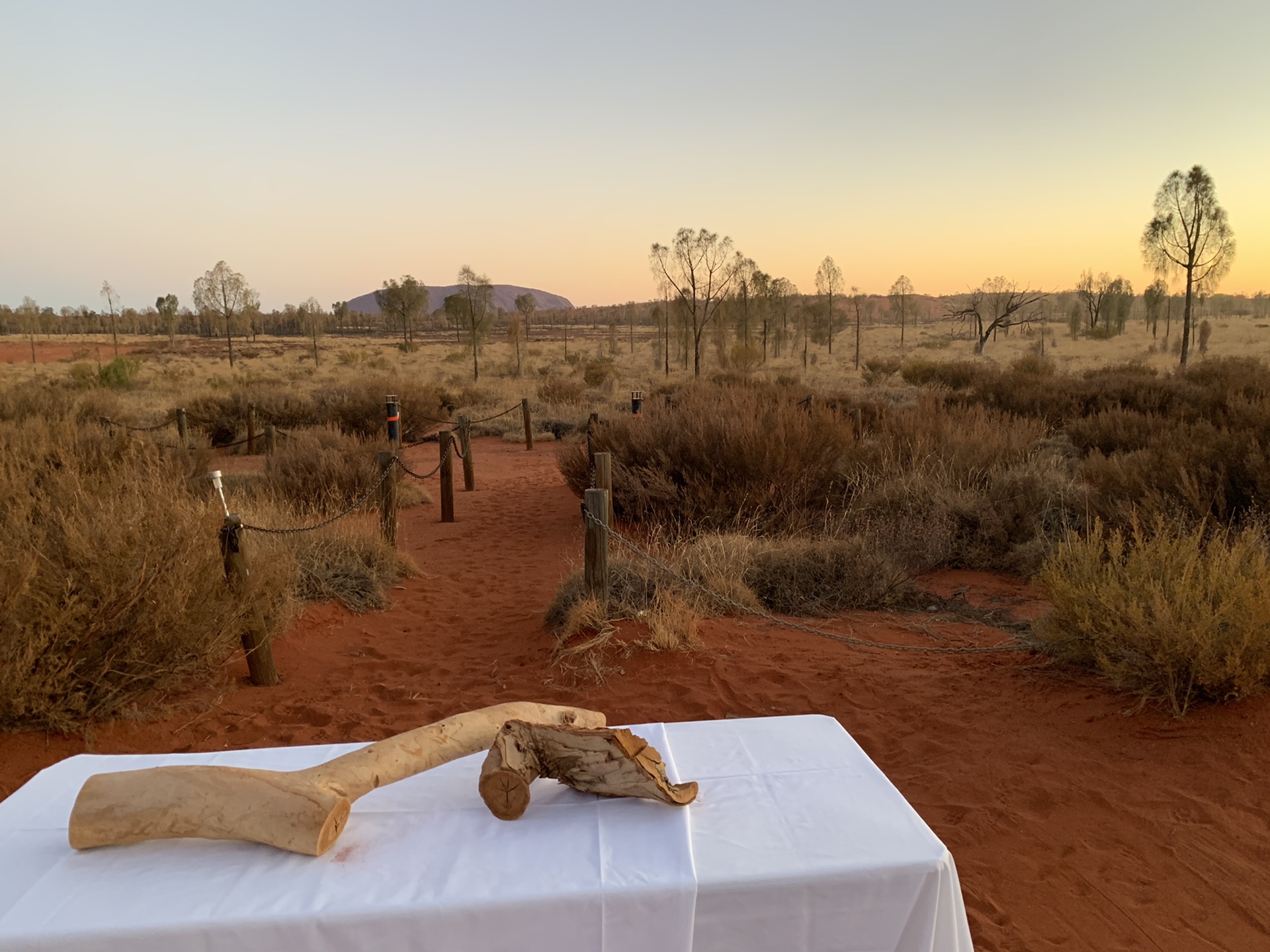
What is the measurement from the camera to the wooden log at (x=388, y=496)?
27.9 ft

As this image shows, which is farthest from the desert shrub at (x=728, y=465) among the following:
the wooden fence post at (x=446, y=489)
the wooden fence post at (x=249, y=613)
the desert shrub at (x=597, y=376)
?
the desert shrub at (x=597, y=376)

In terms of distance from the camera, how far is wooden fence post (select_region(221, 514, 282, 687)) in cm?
486

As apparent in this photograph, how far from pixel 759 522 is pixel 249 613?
17.6ft

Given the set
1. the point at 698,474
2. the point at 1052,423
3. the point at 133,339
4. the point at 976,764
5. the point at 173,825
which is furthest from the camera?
the point at 133,339

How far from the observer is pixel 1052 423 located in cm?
1509

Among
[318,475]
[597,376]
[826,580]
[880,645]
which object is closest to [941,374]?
[597,376]

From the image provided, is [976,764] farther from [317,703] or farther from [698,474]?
[698,474]

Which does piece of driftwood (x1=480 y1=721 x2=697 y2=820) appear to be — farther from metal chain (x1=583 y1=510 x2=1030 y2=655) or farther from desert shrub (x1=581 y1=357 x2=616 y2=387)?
desert shrub (x1=581 y1=357 x2=616 y2=387)

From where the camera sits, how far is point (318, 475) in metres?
10.7

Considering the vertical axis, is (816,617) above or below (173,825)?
below

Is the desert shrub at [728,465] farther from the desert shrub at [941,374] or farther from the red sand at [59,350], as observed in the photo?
the red sand at [59,350]

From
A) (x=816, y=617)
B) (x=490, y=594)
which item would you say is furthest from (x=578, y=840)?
(x=490, y=594)

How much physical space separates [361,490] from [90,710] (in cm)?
660

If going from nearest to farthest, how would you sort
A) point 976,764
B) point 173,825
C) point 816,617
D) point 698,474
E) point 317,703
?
point 173,825 < point 976,764 < point 317,703 < point 816,617 < point 698,474
